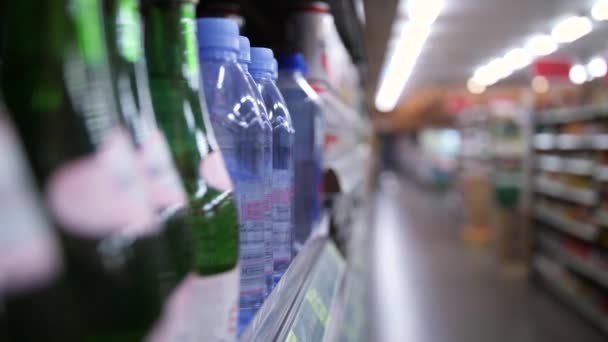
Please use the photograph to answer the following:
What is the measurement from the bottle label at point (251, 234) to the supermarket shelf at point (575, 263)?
4.24 m

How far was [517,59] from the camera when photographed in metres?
9.70

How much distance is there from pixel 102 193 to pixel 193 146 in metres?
0.17

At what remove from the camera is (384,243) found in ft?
24.7

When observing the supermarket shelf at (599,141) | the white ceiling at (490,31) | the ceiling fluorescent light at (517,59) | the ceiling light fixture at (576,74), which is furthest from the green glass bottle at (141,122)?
the ceiling fluorescent light at (517,59)

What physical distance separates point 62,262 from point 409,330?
391 cm

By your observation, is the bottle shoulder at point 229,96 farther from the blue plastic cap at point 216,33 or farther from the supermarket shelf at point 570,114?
the supermarket shelf at point 570,114

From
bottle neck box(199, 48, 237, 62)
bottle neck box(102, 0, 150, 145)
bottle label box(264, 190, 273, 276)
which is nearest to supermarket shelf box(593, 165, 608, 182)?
bottle label box(264, 190, 273, 276)

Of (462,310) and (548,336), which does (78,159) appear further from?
(462,310)

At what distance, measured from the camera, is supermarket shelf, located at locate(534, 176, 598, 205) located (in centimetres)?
449

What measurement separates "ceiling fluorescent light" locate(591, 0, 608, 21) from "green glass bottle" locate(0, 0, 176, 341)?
7123mm

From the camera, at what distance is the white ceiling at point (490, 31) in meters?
6.28

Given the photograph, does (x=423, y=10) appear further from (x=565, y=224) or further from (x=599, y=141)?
(x=565, y=224)

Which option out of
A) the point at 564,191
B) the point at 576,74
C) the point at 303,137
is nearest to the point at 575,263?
the point at 564,191

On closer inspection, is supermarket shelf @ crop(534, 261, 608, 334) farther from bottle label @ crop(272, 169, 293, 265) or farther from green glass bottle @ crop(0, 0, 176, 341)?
green glass bottle @ crop(0, 0, 176, 341)
